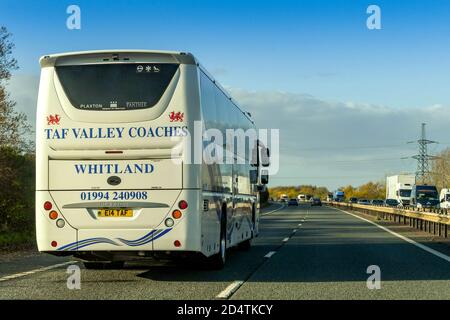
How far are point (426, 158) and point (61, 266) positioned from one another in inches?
3084

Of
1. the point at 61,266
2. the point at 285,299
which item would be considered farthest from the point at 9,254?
the point at 285,299

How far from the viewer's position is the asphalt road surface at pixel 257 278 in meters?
10.4

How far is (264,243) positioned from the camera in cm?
2255

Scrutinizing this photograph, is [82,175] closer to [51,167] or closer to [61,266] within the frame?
[51,167]

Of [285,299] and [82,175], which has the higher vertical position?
[82,175]

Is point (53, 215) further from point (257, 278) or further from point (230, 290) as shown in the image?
point (257, 278)

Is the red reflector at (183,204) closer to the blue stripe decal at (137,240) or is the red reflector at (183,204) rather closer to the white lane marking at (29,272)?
the blue stripe decal at (137,240)

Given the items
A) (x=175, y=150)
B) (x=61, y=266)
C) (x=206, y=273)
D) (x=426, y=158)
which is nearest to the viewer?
(x=175, y=150)

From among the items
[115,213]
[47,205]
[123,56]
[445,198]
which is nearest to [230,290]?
[115,213]

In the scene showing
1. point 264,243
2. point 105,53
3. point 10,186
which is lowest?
point 264,243

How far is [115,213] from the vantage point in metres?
11.6

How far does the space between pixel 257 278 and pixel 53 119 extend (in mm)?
4318

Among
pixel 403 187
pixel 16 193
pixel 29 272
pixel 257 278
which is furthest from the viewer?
pixel 403 187
